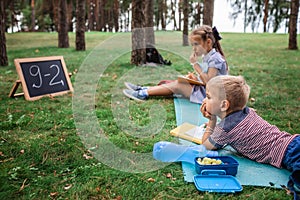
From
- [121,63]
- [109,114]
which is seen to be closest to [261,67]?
[121,63]

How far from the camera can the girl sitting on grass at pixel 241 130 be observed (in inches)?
87.7

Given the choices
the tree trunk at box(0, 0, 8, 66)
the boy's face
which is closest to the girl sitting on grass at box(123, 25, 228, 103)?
the boy's face

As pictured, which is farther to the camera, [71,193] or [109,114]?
[109,114]

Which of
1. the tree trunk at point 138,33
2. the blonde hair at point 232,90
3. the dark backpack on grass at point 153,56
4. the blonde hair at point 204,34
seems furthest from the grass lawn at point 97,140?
the tree trunk at point 138,33

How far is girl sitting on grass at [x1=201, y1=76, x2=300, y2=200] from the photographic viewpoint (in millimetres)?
2227

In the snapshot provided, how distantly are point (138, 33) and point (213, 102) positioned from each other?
176 inches

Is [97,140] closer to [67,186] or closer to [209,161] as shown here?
[67,186]

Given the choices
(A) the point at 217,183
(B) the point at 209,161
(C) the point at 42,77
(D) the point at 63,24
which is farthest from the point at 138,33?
(A) the point at 217,183

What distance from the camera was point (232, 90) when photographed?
2.35 metres

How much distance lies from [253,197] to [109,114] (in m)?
2.04

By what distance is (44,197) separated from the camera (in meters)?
→ 1.85

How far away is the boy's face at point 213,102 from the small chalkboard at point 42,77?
2.57 metres

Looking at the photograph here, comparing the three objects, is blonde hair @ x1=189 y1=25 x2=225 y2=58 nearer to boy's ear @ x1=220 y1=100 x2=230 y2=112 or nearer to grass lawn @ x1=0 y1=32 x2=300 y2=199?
grass lawn @ x1=0 y1=32 x2=300 y2=199

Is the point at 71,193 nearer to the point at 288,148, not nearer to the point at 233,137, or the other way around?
the point at 233,137
